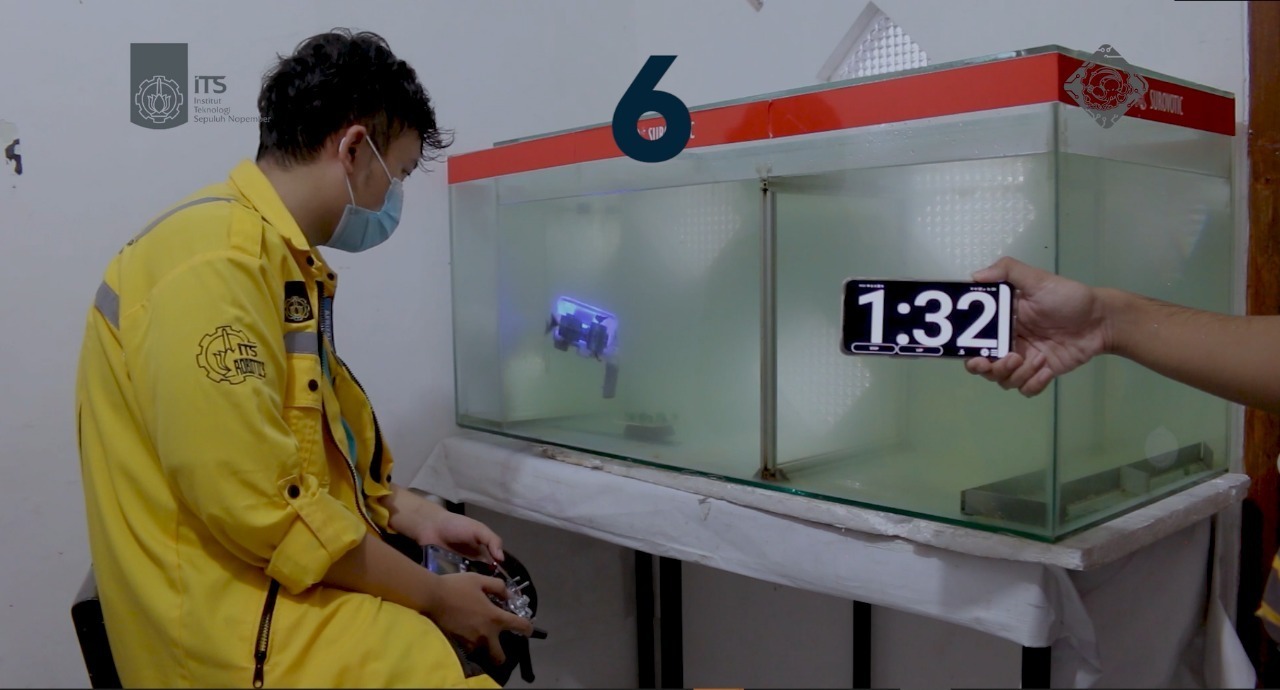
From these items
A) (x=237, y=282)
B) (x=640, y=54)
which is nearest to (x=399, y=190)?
(x=237, y=282)

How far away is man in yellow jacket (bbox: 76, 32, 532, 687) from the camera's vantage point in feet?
2.50

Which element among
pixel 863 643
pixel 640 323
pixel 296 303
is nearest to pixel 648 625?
pixel 863 643

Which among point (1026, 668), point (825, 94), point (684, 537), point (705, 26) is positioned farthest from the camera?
point (705, 26)

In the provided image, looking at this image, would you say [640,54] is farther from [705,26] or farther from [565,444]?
[565,444]

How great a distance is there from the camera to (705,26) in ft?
4.65

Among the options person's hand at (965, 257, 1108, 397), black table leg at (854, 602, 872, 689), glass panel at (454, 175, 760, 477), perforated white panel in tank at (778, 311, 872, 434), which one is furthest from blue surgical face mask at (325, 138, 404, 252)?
black table leg at (854, 602, 872, 689)

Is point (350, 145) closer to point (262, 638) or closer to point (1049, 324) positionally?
point (262, 638)

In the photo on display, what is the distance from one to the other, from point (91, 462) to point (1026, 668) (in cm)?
93

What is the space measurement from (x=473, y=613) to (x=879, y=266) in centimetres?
61

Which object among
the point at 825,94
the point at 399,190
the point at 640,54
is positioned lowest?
the point at 399,190

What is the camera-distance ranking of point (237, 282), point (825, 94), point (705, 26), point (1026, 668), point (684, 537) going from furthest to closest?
point (705, 26) < point (684, 537) < point (825, 94) < point (1026, 668) < point (237, 282)

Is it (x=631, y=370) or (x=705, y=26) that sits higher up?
(x=705, y=26)

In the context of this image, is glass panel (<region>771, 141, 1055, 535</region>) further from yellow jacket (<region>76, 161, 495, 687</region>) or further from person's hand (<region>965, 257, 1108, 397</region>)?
yellow jacket (<region>76, 161, 495, 687</region>)

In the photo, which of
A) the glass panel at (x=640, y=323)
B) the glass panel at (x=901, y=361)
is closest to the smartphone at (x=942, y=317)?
the glass panel at (x=901, y=361)
